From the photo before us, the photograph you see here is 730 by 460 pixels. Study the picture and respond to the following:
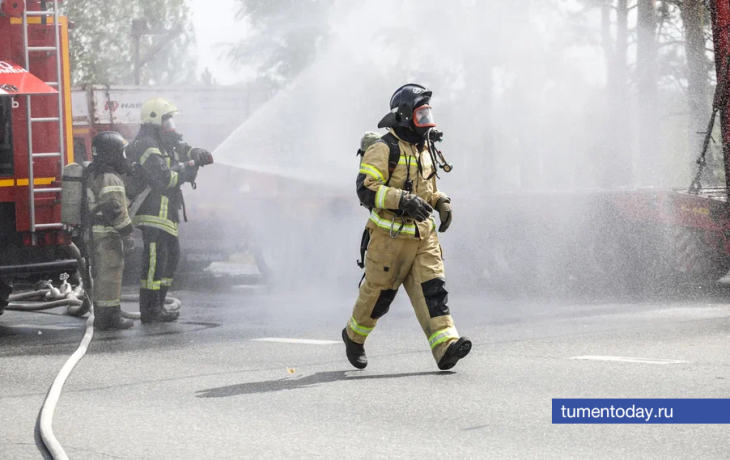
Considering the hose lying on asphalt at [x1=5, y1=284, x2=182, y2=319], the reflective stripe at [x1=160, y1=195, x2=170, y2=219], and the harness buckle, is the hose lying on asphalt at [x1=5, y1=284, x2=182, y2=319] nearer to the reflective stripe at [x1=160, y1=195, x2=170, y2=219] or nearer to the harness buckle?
the reflective stripe at [x1=160, y1=195, x2=170, y2=219]

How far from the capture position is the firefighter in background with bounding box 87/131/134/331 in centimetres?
907

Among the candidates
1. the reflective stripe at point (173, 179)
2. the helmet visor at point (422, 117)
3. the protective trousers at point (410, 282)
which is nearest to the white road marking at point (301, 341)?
the protective trousers at point (410, 282)

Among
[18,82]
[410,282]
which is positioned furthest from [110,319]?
[410,282]

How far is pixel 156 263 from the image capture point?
938 centimetres

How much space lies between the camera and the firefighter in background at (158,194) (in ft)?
30.5

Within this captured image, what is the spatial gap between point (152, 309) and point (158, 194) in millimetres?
982

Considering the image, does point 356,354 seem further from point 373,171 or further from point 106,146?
point 106,146

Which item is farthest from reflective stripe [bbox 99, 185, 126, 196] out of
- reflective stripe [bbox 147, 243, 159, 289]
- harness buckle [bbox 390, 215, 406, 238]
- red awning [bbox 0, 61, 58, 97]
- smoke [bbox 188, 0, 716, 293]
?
smoke [bbox 188, 0, 716, 293]

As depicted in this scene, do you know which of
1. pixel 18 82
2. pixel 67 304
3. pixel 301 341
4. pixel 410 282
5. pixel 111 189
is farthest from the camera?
pixel 67 304

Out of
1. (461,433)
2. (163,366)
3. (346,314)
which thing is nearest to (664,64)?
(346,314)

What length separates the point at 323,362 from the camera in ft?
23.3

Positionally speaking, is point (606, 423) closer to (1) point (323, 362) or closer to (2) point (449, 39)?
(1) point (323, 362)

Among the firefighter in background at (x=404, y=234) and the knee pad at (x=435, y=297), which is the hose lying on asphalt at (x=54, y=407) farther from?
the knee pad at (x=435, y=297)

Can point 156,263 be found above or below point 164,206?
below
